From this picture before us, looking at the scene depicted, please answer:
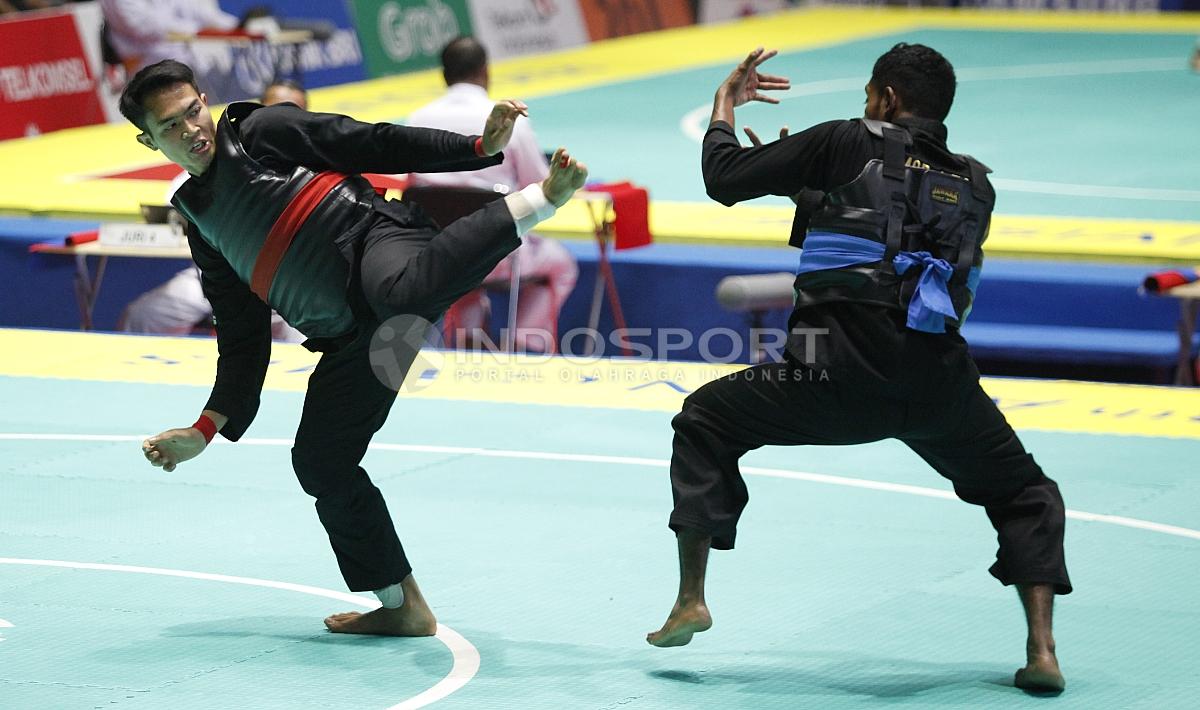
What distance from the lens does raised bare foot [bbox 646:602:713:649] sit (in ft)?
14.2

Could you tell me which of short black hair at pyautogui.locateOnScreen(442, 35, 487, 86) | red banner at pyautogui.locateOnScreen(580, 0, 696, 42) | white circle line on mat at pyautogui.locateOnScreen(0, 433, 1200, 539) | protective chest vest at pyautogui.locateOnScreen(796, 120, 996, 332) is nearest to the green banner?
red banner at pyautogui.locateOnScreen(580, 0, 696, 42)

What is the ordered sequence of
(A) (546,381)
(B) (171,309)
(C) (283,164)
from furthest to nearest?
(B) (171,309) → (A) (546,381) → (C) (283,164)

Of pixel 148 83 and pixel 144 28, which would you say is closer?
pixel 148 83

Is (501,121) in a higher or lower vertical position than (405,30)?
higher

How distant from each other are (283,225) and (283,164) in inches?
6.8

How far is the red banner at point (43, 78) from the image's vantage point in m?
13.4

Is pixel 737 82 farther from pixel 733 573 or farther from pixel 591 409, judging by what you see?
pixel 591 409

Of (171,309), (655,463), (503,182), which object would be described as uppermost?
(503,182)

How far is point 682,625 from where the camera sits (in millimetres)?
4355

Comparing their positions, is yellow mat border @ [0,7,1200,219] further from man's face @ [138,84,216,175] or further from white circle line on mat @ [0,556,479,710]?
man's face @ [138,84,216,175]

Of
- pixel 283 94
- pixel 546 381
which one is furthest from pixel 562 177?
pixel 283 94

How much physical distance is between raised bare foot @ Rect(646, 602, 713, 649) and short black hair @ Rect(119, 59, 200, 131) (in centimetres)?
174

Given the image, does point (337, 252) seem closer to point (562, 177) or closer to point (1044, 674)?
point (562, 177)

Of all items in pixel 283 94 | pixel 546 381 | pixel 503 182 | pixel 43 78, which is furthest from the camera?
pixel 43 78
